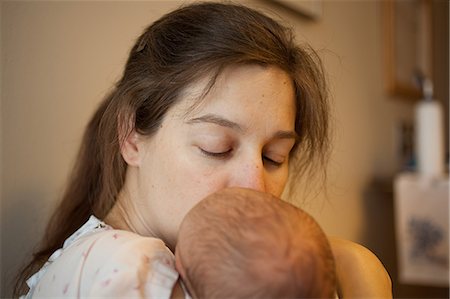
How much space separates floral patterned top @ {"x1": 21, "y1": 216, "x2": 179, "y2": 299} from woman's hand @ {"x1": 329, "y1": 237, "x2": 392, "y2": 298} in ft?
0.91

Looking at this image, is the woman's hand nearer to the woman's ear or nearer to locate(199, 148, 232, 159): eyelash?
locate(199, 148, 232, 159): eyelash

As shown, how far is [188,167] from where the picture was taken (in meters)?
0.73

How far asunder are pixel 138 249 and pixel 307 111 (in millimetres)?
426

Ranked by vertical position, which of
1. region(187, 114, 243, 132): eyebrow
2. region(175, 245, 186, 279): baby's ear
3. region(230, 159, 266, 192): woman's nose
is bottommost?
region(175, 245, 186, 279): baby's ear

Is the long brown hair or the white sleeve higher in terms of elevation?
the long brown hair

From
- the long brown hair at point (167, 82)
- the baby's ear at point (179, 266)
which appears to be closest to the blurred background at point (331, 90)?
the long brown hair at point (167, 82)

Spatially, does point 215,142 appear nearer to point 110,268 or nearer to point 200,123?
point 200,123

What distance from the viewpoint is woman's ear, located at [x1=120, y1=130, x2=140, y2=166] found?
2.68 ft

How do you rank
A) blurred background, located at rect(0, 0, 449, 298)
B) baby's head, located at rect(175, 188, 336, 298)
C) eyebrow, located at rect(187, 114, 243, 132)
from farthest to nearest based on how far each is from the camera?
blurred background, located at rect(0, 0, 449, 298) → eyebrow, located at rect(187, 114, 243, 132) → baby's head, located at rect(175, 188, 336, 298)

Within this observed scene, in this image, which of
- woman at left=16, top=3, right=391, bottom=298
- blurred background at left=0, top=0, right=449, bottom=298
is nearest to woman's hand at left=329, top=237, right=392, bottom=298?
woman at left=16, top=3, right=391, bottom=298

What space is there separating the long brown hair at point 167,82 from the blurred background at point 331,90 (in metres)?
0.06

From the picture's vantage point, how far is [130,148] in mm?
825

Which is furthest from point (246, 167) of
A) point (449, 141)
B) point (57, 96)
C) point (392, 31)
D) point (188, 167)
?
point (449, 141)

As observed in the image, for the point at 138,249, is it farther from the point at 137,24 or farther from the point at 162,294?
the point at 137,24
